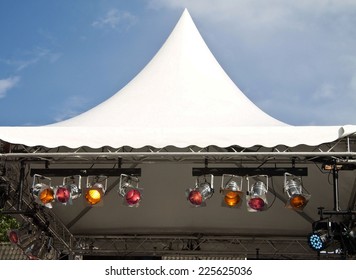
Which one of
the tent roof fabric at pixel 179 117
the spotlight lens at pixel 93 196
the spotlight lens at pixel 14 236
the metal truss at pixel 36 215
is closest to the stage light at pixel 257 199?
the tent roof fabric at pixel 179 117

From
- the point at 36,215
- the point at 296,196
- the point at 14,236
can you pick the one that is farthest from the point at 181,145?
the point at 14,236

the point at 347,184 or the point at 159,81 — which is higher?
the point at 159,81

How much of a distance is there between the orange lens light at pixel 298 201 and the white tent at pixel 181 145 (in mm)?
421

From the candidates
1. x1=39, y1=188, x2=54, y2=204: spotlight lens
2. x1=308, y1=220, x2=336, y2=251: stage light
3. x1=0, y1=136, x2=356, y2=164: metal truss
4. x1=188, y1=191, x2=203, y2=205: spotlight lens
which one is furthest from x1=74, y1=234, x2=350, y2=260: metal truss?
x1=39, y1=188, x2=54, y2=204: spotlight lens

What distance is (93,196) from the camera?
6129 mm

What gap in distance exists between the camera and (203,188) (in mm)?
6090

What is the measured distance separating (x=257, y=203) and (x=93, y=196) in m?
1.61

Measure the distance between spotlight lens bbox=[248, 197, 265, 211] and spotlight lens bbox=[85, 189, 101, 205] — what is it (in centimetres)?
150

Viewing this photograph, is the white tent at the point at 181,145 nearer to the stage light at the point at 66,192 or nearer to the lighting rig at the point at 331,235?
the stage light at the point at 66,192

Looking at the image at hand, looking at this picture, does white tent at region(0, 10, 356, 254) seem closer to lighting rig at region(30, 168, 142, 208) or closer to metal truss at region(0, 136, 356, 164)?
metal truss at region(0, 136, 356, 164)
